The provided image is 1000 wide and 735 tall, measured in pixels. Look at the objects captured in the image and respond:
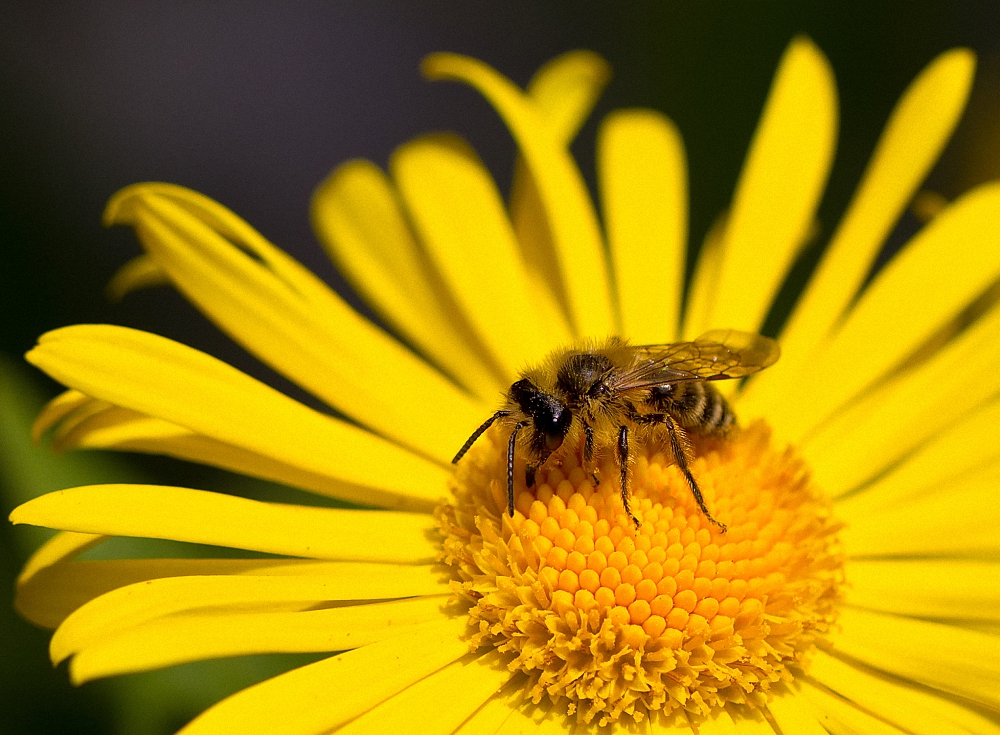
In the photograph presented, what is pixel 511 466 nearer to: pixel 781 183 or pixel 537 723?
pixel 537 723

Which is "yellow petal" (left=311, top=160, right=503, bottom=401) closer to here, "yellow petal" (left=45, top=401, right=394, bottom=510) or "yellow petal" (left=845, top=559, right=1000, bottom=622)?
"yellow petal" (left=45, top=401, right=394, bottom=510)

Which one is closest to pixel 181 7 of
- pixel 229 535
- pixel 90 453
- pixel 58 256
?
pixel 58 256

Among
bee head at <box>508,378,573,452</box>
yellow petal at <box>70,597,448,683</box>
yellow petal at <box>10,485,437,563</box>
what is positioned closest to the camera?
yellow petal at <box>70,597,448,683</box>

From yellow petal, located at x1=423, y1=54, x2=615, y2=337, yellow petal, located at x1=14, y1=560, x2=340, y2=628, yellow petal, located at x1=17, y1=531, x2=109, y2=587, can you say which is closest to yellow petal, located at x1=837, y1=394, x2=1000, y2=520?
yellow petal, located at x1=423, y1=54, x2=615, y2=337

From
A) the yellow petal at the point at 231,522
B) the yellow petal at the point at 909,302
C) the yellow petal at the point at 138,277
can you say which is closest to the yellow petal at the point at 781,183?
the yellow petal at the point at 909,302

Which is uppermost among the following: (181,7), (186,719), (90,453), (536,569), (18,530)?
(181,7)

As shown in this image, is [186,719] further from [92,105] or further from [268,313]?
[92,105]

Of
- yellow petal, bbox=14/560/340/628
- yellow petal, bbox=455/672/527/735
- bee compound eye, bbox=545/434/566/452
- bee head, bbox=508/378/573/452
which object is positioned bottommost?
yellow petal, bbox=14/560/340/628
